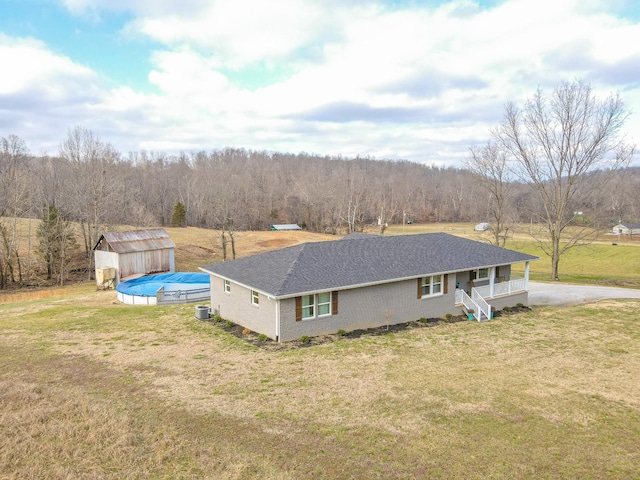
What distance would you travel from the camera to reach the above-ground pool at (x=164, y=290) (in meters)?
26.1

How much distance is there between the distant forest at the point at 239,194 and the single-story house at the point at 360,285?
56.4ft

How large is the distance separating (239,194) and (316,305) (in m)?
80.3

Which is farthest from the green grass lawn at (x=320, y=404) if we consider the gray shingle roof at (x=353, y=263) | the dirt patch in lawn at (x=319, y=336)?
the gray shingle roof at (x=353, y=263)

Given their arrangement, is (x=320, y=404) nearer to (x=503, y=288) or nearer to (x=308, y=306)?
(x=308, y=306)

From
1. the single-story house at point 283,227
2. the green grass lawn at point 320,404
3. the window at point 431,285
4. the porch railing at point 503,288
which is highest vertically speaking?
the single-story house at point 283,227

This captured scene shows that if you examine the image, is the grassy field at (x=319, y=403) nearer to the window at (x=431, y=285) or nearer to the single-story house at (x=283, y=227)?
the window at (x=431, y=285)

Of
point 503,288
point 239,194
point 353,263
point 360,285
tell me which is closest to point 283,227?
point 239,194

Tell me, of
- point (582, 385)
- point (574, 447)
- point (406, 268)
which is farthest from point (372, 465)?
point (406, 268)

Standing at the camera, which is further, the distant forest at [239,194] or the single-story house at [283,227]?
the single-story house at [283,227]

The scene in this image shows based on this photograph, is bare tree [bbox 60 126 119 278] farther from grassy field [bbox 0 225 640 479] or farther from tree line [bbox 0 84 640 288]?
grassy field [bbox 0 225 640 479]

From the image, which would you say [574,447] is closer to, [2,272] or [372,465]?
[372,465]

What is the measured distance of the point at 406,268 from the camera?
21.0 metres

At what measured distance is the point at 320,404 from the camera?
12195 millimetres

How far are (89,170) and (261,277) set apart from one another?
36231 millimetres
